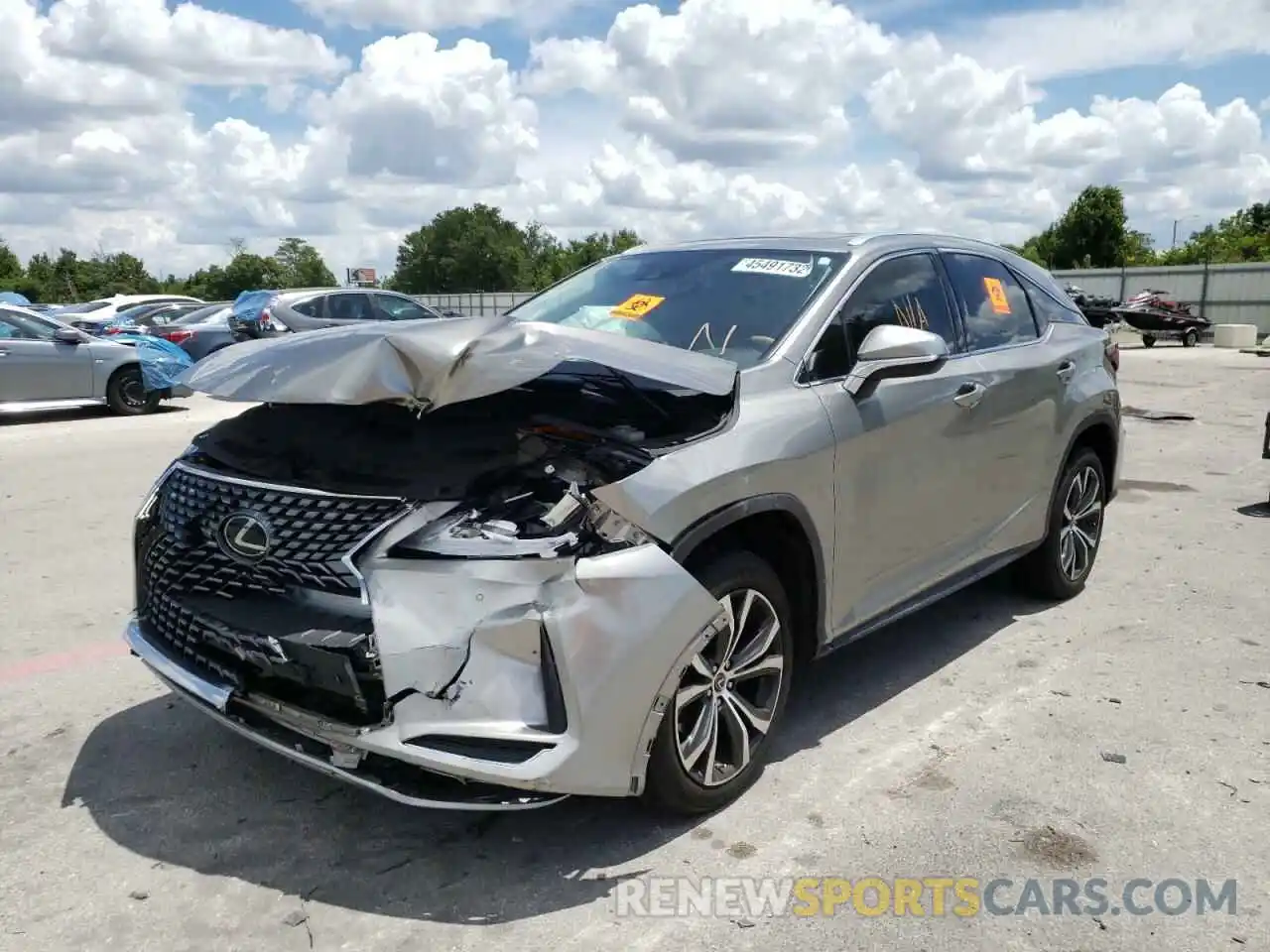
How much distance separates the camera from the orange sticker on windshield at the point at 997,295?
5.03 metres

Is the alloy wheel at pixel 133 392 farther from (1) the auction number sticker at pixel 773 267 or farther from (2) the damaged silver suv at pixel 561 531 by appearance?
(1) the auction number sticker at pixel 773 267

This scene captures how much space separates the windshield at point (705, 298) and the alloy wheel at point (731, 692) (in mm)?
929

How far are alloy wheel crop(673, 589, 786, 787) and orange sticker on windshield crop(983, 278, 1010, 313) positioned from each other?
235cm

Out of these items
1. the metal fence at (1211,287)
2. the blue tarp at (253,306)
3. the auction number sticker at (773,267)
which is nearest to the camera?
the auction number sticker at (773,267)

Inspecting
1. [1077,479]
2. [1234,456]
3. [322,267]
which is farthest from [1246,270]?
[322,267]

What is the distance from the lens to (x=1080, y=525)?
18.6ft

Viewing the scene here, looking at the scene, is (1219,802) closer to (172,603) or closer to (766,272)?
(766,272)

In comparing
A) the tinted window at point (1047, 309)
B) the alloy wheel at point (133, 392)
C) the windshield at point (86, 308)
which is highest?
the windshield at point (86, 308)

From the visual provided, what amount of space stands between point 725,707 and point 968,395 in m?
1.90

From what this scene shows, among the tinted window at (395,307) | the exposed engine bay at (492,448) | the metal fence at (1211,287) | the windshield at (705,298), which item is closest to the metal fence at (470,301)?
the tinted window at (395,307)

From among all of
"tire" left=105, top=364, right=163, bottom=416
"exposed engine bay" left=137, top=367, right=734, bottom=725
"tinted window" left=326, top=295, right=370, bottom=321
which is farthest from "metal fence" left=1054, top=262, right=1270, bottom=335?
"exposed engine bay" left=137, top=367, right=734, bottom=725

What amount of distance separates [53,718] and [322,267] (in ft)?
371

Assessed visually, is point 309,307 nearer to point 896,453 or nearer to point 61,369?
point 61,369

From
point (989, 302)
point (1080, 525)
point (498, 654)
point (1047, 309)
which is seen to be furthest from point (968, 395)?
point (498, 654)
